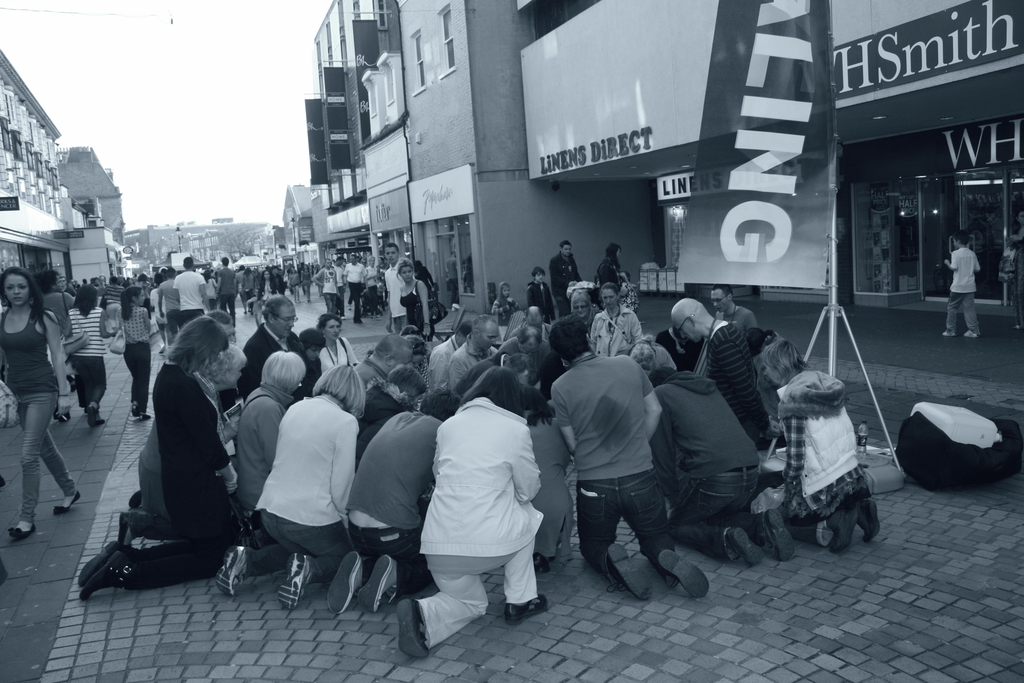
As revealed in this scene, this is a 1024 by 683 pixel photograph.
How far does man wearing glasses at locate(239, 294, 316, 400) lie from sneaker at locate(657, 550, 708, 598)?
12.4 ft

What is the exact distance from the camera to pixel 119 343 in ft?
33.9

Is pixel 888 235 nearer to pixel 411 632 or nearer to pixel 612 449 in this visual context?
pixel 612 449

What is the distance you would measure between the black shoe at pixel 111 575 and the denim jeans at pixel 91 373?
5.93m

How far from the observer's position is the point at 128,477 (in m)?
7.86

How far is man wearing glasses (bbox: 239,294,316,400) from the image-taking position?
23.9ft

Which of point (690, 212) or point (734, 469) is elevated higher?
point (690, 212)

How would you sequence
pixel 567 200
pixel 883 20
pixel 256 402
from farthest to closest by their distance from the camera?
pixel 567 200 < pixel 883 20 < pixel 256 402

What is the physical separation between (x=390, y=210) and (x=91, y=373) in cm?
2026

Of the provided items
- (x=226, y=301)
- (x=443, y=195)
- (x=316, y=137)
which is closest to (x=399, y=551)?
(x=443, y=195)

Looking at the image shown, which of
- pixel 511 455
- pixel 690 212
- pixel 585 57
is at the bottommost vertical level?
pixel 511 455

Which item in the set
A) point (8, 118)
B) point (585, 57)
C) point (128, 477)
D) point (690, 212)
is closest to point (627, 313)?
point (690, 212)

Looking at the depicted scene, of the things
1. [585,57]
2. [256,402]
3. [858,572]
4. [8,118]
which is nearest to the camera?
[858,572]

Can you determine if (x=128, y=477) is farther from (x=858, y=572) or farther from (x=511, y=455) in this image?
(x=858, y=572)

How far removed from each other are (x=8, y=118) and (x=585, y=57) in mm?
24475
